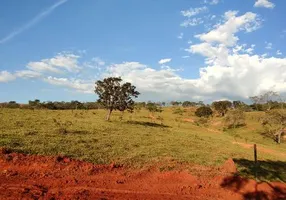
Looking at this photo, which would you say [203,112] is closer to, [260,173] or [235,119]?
[235,119]

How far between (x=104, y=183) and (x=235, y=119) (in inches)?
2347

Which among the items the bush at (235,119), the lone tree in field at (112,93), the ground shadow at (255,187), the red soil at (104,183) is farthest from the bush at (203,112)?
the red soil at (104,183)

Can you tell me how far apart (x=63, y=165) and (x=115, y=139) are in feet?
34.3

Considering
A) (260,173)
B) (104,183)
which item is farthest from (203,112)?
(104,183)

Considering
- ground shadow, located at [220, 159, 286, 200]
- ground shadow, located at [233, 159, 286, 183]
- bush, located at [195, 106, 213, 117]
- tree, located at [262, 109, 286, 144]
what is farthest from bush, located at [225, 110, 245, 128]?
ground shadow, located at [220, 159, 286, 200]

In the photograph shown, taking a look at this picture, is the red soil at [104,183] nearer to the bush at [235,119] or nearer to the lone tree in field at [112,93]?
the lone tree in field at [112,93]

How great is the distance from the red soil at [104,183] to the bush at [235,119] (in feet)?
172

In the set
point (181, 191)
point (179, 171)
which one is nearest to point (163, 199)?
point (181, 191)

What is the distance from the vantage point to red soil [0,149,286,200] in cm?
1352

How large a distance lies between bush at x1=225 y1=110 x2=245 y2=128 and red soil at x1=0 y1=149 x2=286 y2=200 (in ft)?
172

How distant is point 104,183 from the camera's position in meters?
15.6

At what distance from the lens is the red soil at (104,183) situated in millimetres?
13523

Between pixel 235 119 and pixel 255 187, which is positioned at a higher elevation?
pixel 235 119

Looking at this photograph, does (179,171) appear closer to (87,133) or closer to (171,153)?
(171,153)
